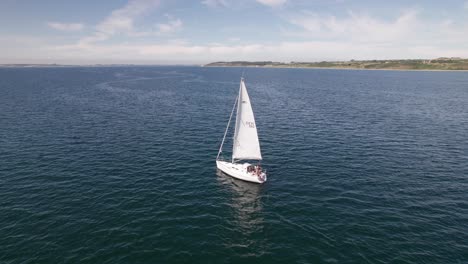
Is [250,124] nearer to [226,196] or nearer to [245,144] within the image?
[245,144]

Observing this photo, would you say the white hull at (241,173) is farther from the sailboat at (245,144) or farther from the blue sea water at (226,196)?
the blue sea water at (226,196)

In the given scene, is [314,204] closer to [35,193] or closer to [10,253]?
[10,253]

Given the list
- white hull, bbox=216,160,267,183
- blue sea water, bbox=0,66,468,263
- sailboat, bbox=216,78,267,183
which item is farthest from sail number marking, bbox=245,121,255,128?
blue sea water, bbox=0,66,468,263

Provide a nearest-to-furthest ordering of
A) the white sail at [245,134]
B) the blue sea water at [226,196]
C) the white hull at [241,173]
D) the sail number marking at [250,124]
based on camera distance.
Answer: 1. the blue sea water at [226,196]
2. the white hull at [241,173]
3. the white sail at [245,134]
4. the sail number marking at [250,124]

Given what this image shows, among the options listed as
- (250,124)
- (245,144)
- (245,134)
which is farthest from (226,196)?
(250,124)

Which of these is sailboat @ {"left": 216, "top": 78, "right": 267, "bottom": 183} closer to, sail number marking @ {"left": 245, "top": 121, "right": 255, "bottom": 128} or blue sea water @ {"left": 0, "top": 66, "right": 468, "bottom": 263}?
sail number marking @ {"left": 245, "top": 121, "right": 255, "bottom": 128}

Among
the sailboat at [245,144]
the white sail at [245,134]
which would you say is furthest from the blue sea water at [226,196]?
the white sail at [245,134]

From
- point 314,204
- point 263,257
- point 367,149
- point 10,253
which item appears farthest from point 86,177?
point 367,149

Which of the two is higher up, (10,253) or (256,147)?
(256,147)

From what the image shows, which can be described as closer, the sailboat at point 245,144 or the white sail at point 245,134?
the sailboat at point 245,144
